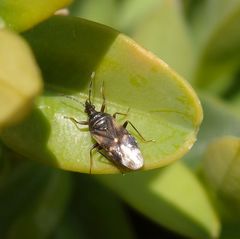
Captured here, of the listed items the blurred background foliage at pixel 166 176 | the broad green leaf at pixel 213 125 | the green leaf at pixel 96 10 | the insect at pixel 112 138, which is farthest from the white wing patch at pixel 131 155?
the green leaf at pixel 96 10

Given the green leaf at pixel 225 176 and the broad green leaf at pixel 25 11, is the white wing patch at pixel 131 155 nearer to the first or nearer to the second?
the green leaf at pixel 225 176

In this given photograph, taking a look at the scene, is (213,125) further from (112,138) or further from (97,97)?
(97,97)

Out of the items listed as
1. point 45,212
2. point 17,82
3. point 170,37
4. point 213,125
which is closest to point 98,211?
point 45,212

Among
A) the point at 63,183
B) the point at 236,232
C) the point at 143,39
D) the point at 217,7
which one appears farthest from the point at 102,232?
the point at 217,7

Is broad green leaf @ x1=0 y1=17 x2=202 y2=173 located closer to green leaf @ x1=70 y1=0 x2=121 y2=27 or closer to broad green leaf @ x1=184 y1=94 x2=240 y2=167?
broad green leaf @ x1=184 y1=94 x2=240 y2=167

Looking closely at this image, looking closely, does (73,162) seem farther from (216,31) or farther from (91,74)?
(216,31)

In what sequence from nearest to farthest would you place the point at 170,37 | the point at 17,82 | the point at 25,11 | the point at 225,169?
the point at 17,82, the point at 25,11, the point at 225,169, the point at 170,37
